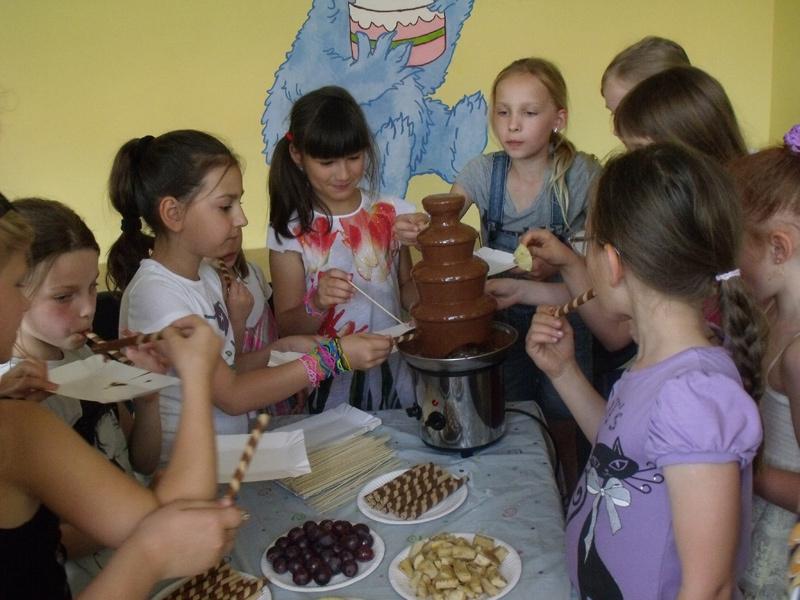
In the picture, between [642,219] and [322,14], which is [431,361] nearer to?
[642,219]

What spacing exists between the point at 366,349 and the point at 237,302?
436mm

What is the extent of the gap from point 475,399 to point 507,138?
1.01 metres

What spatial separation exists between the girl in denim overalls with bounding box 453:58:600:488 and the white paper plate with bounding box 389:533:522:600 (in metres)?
1.08

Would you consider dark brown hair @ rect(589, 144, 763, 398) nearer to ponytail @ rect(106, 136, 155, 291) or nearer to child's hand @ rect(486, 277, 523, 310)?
child's hand @ rect(486, 277, 523, 310)

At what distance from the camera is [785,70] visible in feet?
9.35

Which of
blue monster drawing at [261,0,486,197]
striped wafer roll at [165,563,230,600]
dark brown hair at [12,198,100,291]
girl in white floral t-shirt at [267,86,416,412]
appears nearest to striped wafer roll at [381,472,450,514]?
striped wafer roll at [165,563,230,600]

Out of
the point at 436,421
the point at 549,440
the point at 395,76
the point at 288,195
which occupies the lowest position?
the point at 549,440

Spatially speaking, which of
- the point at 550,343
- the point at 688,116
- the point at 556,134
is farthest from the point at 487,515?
the point at 556,134

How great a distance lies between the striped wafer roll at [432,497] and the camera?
1.35 m

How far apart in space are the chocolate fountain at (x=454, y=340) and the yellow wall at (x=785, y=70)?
1.83 metres

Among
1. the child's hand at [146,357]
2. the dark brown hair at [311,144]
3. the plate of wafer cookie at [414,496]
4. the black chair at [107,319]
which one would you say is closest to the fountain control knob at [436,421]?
the plate of wafer cookie at [414,496]

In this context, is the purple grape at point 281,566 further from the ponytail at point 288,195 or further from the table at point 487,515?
the ponytail at point 288,195

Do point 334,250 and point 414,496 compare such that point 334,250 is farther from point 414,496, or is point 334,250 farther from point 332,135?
point 414,496

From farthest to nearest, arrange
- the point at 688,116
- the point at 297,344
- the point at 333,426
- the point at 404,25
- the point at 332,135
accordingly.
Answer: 1. the point at 404,25
2. the point at 332,135
3. the point at 297,344
4. the point at 333,426
5. the point at 688,116
